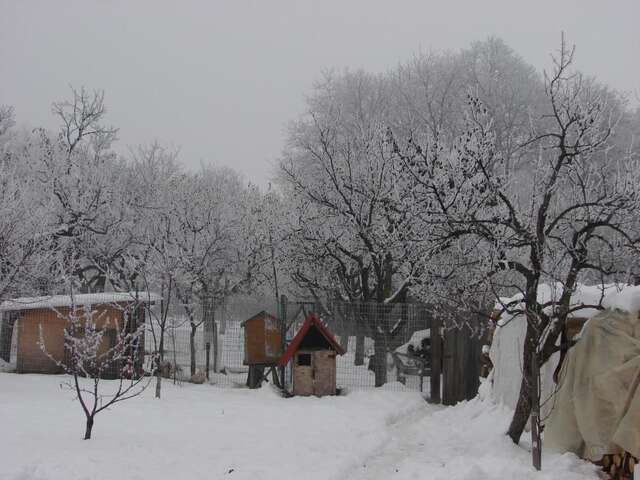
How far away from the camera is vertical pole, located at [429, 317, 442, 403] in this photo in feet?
39.8

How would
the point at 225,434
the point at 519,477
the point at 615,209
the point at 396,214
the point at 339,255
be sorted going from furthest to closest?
the point at 339,255 < the point at 396,214 < the point at 225,434 < the point at 615,209 < the point at 519,477

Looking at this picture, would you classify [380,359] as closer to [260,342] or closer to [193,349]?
[260,342]

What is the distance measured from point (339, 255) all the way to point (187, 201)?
7.21 m

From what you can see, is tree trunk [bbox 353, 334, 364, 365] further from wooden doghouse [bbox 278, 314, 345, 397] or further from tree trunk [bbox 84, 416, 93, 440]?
tree trunk [bbox 84, 416, 93, 440]

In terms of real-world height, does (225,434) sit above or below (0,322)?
below

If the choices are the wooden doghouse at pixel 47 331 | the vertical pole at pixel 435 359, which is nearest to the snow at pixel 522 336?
the vertical pole at pixel 435 359

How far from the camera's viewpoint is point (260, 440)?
8.06 metres

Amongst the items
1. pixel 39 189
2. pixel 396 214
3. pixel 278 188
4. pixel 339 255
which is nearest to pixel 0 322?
pixel 39 189

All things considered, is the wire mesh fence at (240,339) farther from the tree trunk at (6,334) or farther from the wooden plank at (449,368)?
the wooden plank at (449,368)

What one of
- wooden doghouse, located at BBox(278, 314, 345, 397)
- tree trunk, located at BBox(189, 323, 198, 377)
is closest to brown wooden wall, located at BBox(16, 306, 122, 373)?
tree trunk, located at BBox(189, 323, 198, 377)

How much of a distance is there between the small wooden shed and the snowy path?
3683mm

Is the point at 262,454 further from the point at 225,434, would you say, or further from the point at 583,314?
the point at 583,314

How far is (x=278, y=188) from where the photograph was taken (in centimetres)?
3117

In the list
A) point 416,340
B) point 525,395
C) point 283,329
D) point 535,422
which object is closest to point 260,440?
point 525,395
